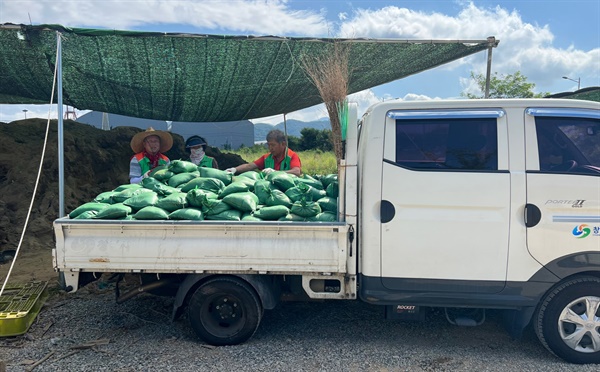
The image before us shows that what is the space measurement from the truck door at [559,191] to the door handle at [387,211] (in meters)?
0.98

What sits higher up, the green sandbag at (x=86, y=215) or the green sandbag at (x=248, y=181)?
the green sandbag at (x=248, y=181)

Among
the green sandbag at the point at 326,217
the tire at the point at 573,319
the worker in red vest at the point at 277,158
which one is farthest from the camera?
the worker in red vest at the point at 277,158

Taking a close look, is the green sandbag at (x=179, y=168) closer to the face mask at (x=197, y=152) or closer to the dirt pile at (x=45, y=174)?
the face mask at (x=197, y=152)

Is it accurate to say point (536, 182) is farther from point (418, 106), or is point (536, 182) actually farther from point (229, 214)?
point (229, 214)

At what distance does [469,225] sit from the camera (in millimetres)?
3189

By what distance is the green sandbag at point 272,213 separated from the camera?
138 inches

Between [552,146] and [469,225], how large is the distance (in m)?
0.87

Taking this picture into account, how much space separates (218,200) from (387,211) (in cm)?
145

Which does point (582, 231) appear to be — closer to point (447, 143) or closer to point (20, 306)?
point (447, 143)

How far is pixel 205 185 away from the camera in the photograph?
3988 mm

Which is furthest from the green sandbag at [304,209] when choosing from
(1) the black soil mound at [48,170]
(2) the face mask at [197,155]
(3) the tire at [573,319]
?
(1) the black soil mound at [48,170]

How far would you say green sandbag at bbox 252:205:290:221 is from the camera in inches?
138

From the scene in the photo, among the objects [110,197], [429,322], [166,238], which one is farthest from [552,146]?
[110,197]

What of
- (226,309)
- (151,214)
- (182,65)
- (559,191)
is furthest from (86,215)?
(559,191)
